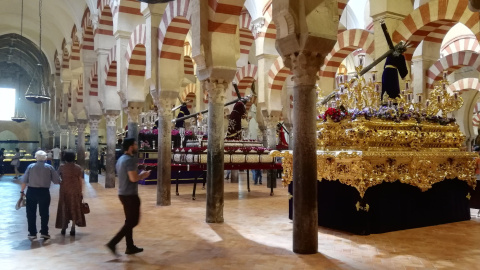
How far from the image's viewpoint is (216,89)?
19.6 feet

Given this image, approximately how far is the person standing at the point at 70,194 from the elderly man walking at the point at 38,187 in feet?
0.38

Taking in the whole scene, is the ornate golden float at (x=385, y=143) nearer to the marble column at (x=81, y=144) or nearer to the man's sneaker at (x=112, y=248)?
the man's sneaker at (x=112, y=248)

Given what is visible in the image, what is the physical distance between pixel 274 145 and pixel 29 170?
7521 millimetres

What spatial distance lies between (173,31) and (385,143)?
4.40 m

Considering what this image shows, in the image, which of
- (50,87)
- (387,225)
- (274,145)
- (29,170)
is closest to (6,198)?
(29,170)

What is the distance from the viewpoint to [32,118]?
94.9 ft

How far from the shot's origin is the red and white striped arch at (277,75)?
10398 millimetres

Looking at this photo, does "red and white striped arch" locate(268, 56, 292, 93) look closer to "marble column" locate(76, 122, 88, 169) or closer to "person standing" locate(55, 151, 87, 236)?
"person standing" locate(55, 151, 87, 236)

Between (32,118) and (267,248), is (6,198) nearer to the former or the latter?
(267,248)

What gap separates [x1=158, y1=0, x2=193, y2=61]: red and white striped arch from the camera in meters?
7.32

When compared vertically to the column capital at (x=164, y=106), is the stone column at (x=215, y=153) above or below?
below

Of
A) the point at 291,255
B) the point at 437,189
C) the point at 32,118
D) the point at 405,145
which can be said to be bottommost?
the point at 291,255

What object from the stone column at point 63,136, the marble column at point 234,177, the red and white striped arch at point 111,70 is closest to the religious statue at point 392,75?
the marble column at point 234,177

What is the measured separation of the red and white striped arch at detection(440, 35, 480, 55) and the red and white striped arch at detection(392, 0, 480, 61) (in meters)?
5.39
